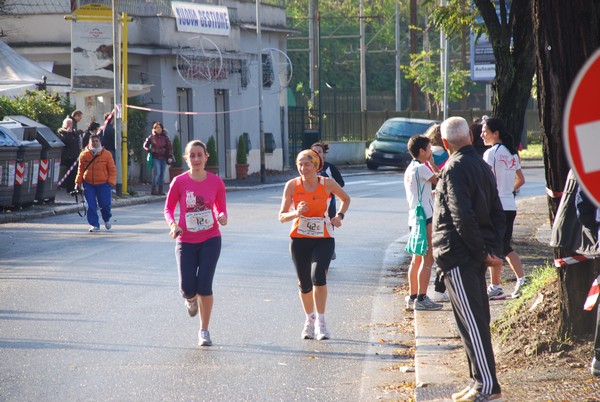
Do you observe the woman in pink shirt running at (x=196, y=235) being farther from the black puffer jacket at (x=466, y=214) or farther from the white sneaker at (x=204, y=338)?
the black puffer jacket at (x=466, y=214)

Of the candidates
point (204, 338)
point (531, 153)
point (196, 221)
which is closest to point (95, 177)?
point (196, 221)

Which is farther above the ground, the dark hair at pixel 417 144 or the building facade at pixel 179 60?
the building facade at pixel 179 60

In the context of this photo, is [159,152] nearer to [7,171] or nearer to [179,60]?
[7,171]

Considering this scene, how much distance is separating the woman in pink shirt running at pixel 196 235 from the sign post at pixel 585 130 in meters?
5.36

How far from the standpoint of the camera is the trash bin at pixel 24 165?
70.7ft

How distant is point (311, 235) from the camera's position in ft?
30.4

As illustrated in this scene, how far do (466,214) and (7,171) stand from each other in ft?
52.7

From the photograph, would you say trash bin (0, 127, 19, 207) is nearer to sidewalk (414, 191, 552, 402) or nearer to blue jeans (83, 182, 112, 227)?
blue jeans (83, 182, 112, 227)

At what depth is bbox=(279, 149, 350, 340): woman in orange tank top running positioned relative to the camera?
923 cm

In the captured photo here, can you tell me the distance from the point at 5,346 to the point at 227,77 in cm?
2862

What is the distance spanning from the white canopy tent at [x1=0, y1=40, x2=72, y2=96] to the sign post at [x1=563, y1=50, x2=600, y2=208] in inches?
987

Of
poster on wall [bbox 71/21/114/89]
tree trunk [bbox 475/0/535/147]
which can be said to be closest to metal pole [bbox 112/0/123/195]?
poster on wall [bbox 71/21/114/89]

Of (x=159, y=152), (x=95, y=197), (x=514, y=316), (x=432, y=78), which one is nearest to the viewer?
(x=514, y=316)

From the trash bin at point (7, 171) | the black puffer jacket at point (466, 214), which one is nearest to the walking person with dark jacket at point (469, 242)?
the black puffer jacket at point (466, 214)
